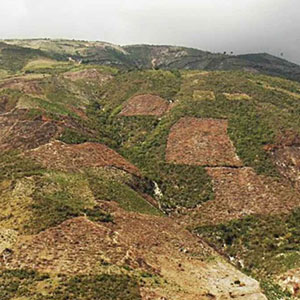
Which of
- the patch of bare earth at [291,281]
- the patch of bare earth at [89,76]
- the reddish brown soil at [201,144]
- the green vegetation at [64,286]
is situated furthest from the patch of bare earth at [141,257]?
the patch of bare earth at [89,76]

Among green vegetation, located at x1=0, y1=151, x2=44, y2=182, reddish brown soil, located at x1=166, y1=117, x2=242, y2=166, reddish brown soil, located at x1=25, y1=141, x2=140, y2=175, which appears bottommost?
green vegetation, located at x1=0, y1=151, x2=44, y2=182

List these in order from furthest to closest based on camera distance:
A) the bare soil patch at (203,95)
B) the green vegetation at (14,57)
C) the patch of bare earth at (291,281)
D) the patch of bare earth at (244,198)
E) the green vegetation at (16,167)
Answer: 1. the green vegetation at (14,57)
2. the bare soil patch at (203,95)
3. the patch of bare earth at (244,198)
4. the green vegetation at (16,167)
5. the patch of bare earth at (291,281)

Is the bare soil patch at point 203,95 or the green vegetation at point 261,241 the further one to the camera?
the bare soil patch at point 203,95

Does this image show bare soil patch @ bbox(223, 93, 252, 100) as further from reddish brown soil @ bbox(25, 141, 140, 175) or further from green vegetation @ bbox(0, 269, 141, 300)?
green vegetation @ bbox(0, 269, 141, 300)

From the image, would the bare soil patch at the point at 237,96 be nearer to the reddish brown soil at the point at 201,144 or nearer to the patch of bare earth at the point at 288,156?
the reddish brown soil at the point at 201,144

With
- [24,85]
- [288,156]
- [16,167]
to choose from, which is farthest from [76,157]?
[24,85]

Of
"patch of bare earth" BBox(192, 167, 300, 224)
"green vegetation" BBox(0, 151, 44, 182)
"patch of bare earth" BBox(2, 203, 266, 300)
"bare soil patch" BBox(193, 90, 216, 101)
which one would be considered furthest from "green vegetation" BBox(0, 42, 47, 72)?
"patch of bare earth" BBox(2, 203, 266, 300)

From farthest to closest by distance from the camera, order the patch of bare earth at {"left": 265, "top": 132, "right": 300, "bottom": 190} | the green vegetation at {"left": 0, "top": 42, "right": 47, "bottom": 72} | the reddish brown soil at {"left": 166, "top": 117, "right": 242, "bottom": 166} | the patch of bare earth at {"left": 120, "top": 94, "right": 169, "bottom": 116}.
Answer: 1. the green vegetation at {"left": 0, "top": 42, "right": 47, "bottom": 72}
2. the patch of bare earth at {"left": 120, "top": 94, "right": 169, "bottom": 116}
3. the reddish brown soil at {"left": 166, "top": 117, "right": 242, "bottom": 166}
4. the patch of bare earth at {"left": 265, "top": 132, "right": 300, "bottom": 190}
